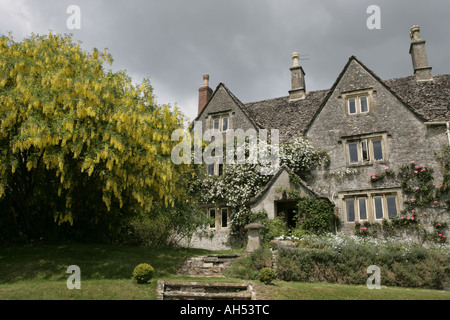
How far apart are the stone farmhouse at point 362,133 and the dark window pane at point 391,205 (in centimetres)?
4

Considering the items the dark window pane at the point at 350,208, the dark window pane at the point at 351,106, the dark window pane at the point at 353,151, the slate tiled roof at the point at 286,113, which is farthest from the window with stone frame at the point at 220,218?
the dark window pane at the point at 351,106

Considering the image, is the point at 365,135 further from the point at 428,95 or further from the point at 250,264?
the point at 250,264

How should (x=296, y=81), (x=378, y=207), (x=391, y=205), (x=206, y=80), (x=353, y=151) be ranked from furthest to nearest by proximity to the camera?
(x=206, y=80), (x=296, y=81), (x=353, y=151), (x=378, y=207), (x=391, y=205)

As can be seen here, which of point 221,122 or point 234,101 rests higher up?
point 234,101

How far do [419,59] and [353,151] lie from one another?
23.6 ft

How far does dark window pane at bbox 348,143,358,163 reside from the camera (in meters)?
19.3

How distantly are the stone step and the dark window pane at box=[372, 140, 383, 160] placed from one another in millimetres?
11788

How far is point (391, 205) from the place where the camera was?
1777cm

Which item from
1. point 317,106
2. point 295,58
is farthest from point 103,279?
point 295,58

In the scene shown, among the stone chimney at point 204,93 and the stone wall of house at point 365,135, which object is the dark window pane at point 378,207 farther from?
the stone chimney at point 204,93

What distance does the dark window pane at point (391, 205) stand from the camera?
17609mm

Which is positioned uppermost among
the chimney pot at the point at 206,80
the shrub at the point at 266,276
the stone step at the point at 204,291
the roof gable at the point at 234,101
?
the chimney pot at the point at 206,80
